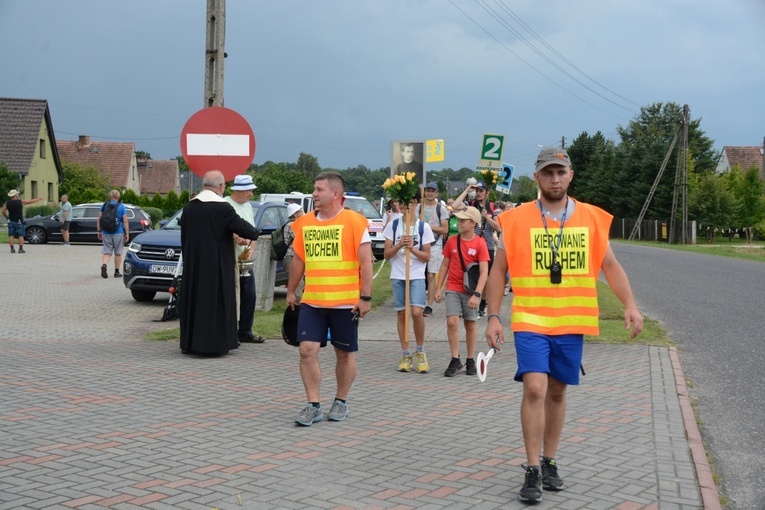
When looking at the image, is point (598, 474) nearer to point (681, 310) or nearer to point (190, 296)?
point (190, 296)

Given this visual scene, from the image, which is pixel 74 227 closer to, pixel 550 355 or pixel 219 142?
pixel 219 142

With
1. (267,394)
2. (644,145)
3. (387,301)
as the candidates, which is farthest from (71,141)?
(267,394)

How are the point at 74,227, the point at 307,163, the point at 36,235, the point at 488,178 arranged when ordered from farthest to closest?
the point at 307,163
the point at 36,235
the point at 74,227
the point at 488,178

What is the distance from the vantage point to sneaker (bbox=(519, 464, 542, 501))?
5.14m

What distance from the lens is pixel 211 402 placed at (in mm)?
7887

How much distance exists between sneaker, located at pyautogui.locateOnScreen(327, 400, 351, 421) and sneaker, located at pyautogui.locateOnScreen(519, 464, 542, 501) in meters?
2.28

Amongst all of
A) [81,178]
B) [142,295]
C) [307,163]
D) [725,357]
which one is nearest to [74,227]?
[142,295]

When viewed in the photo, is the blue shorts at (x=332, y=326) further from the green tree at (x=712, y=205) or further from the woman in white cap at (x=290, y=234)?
the green tree at (x=712, y=205)

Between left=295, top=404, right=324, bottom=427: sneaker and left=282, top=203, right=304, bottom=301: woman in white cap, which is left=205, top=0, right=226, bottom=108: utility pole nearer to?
left=282, top=203, right=304, bottom=301: woman in white cap

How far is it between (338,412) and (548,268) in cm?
250

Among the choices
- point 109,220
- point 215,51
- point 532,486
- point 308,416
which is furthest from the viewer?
point 109,220

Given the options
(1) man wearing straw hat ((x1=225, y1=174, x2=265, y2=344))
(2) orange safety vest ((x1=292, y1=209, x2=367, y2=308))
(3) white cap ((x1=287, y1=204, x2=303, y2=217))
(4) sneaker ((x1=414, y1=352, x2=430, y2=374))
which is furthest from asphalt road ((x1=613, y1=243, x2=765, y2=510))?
(3) white cap ((x1=287, y1=204, x2=303, y2=217))

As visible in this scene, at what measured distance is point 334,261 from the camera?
725cm

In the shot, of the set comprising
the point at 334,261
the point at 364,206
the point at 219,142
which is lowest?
the point at 334,261
